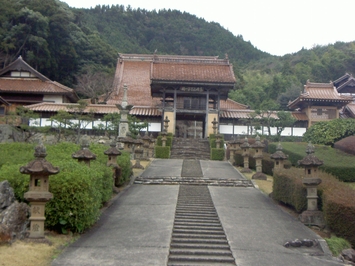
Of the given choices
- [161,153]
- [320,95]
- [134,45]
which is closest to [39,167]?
[161,153]

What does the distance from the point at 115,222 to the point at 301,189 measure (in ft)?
17.4

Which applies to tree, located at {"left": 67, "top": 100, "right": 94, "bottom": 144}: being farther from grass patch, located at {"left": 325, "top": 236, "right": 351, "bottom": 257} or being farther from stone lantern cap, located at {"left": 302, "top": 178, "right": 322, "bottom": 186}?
grass patch, located at {"left": 325, "top": 236, "right": 351, "bottom": 257}

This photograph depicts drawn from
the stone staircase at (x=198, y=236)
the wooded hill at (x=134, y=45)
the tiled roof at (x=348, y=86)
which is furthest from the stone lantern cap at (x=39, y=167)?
the tiled roof at (x=348, y=86)

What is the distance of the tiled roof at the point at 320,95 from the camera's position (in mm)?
33719

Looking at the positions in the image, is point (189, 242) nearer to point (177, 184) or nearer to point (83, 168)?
point (83, 168)

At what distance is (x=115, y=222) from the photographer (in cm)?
1016

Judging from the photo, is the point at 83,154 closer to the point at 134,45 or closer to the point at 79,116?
the point at 79,116

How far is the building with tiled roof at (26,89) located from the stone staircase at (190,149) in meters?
14.0

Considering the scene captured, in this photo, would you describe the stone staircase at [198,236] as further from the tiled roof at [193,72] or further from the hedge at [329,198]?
the tiled roof at [193,72]

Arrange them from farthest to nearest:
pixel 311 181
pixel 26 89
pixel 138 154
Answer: pixel 26 89 < pixel 138 154 < pixel 311 181

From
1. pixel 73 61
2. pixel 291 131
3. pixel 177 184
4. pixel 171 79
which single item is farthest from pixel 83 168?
Result: pixel 73 61

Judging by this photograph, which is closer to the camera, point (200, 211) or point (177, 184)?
point (200, 211)

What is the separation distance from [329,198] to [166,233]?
4066 mm

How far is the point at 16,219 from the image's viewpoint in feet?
26.5
